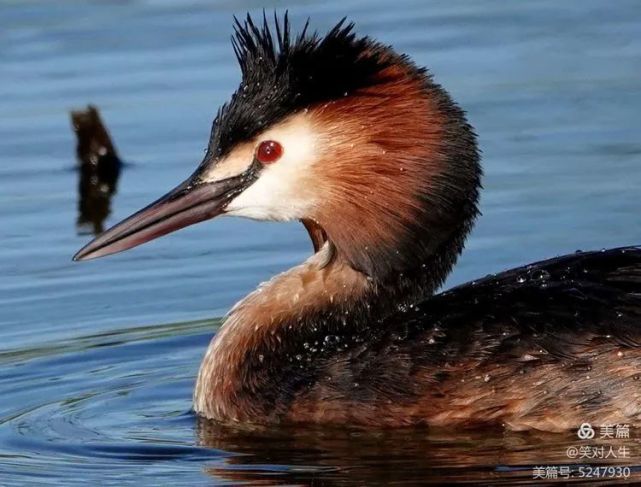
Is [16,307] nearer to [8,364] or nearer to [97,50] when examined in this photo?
[8,364]

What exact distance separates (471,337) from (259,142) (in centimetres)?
142

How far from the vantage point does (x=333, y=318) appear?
34.3 ft

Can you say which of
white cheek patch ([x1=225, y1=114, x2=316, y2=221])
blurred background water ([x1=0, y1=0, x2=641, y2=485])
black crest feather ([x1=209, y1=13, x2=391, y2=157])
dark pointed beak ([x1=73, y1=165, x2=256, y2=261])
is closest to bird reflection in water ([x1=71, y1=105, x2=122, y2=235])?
blurred background water ([x1=0, y1=0, x2=641, y2=485])

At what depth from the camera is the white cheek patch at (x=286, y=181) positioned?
10320mm

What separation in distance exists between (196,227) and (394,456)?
3974 mm

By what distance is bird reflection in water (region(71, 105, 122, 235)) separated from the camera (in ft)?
46.3

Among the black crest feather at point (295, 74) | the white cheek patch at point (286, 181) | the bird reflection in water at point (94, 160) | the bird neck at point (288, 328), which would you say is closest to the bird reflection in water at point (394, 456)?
the bird neck at point (288, 328)

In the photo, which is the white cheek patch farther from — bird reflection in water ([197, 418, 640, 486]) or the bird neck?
bird reflection in water ([197, 418, 640, 486])

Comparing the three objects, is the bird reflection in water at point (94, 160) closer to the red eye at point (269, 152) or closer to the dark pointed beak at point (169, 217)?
the dark pointed beak at point (169, 217)

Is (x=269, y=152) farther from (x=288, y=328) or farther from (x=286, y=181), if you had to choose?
(x=288, y=328)

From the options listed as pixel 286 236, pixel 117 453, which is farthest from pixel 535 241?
pixel 117 453

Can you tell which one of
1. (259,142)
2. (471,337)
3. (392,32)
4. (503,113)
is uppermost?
(392,32)

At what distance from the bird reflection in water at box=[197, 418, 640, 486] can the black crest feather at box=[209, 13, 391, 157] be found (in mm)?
1477

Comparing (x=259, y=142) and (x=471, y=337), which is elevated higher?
(x=259, y=142)
